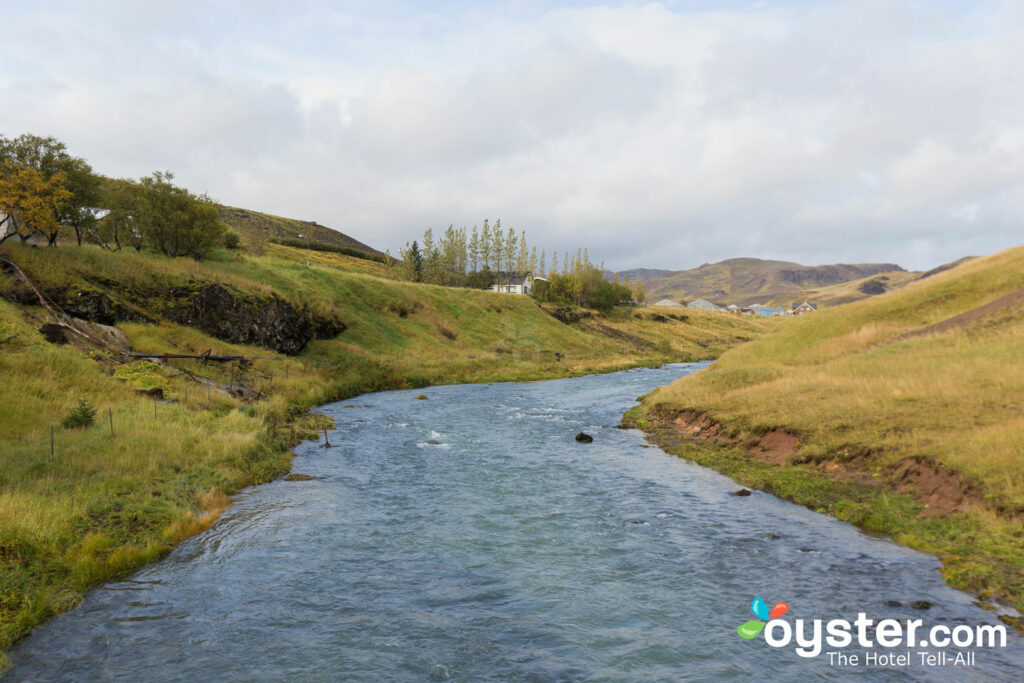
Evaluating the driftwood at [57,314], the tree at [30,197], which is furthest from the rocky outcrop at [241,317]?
the tree at [30,197]

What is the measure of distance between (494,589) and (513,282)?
507 feet

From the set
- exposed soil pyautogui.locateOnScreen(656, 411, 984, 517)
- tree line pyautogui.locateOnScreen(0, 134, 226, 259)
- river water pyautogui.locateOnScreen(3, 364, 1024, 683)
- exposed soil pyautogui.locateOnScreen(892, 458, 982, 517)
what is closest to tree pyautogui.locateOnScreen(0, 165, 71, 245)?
tree line pyautogui.locateOnScreen(0, 134, 226, 259)

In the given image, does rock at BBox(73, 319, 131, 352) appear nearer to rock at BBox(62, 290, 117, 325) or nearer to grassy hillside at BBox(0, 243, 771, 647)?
grassy hillside at BBox(0, 243, 771, 647)

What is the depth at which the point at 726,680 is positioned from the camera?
845 centimetres

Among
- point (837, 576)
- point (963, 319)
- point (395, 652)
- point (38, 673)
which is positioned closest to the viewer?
point (38, 673)

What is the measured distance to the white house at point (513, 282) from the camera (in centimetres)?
15900

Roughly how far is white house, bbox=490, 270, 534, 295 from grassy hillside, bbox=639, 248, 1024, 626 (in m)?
122

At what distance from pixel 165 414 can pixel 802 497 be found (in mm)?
24735

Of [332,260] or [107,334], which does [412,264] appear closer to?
[332,260]

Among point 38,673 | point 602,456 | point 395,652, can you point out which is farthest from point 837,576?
point 38,673

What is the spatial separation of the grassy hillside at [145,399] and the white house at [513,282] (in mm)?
82356

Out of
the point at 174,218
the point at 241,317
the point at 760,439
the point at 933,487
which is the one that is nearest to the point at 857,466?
the point at 933,487

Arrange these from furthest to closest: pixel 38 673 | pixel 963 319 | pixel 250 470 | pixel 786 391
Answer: pixel 963 319 < pixel 786 391 < pixel 250 470 < pixel 38 673

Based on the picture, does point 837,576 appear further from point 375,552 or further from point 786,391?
point 786,391
